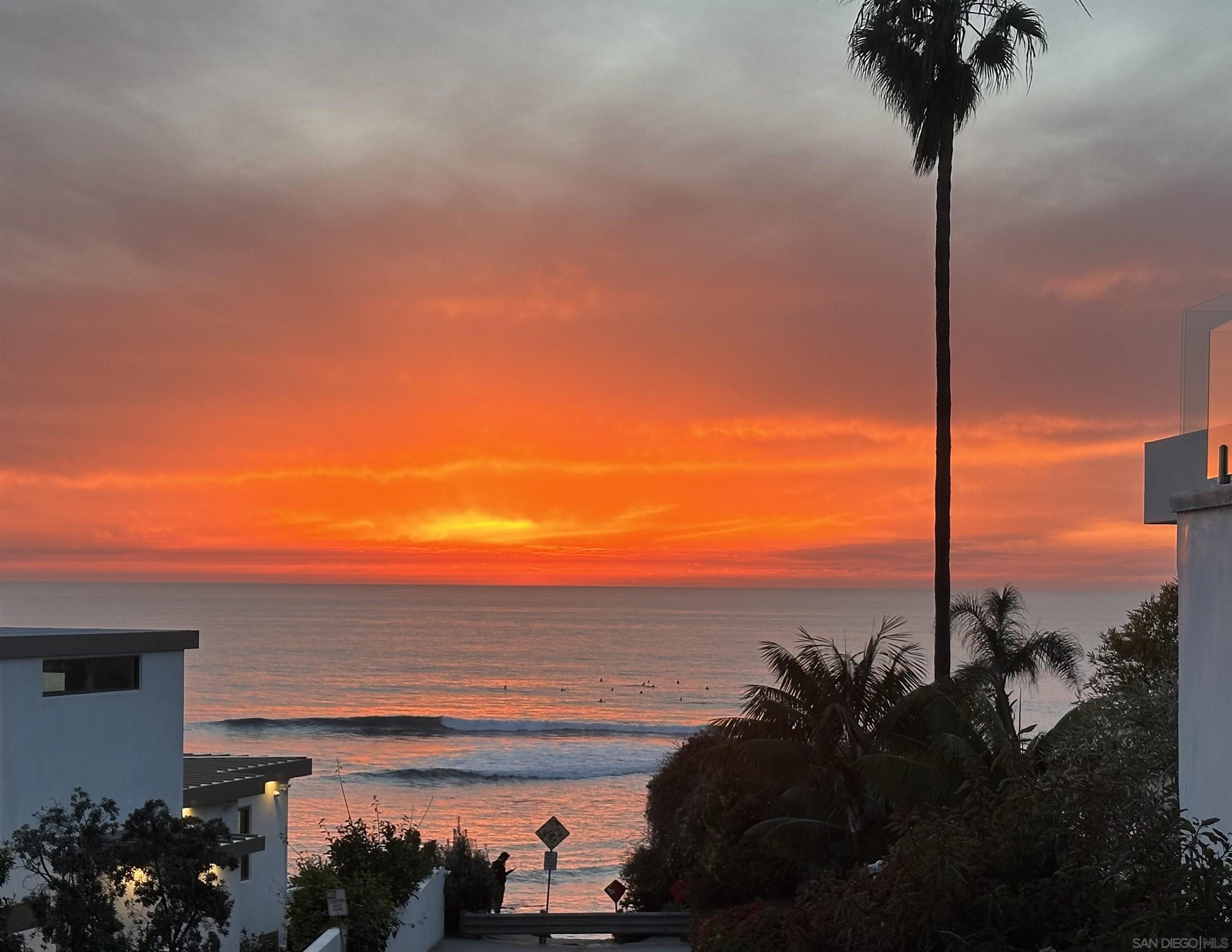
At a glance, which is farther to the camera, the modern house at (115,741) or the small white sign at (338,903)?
the modern house at (115,741)

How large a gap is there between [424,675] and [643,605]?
95.6 meters

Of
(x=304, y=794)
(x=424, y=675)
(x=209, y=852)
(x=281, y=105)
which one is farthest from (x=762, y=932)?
(x=424, y=675)

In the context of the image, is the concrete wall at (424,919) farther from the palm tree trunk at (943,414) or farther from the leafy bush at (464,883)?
the palm tree trunk at (943,414)

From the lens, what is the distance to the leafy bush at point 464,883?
23297 mm

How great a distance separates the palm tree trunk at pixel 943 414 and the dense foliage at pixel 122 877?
37.4ft

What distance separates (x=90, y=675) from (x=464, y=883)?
1021 cm

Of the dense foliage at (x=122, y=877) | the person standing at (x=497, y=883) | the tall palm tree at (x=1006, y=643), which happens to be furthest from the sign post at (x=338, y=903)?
the tall palm tree at (x=1006, y=643)

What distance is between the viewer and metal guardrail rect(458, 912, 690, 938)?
23.2 m

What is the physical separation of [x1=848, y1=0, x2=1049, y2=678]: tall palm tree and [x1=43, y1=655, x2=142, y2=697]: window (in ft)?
39.7

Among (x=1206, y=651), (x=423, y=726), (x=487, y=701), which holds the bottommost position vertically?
(x=423, y=726)

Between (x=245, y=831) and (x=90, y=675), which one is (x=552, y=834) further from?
(x=90, y=675)

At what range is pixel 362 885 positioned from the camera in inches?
666

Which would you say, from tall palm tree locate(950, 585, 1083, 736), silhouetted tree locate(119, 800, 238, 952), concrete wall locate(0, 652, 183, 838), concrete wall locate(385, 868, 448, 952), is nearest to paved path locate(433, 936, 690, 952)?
concrete wall locate(385, 868, 448, 952)

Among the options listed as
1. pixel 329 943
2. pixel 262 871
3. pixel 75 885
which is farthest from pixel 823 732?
pixel 75 885
